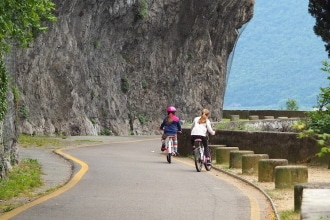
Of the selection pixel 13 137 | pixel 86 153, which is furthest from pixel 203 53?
pixel 13 137

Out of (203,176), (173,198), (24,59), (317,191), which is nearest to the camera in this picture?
(317,191)

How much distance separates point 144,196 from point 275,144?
11.1 m

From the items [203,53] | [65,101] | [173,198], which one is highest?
[203,53]

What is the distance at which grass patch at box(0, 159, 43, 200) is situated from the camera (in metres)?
17.8

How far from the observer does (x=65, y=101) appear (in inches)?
1799

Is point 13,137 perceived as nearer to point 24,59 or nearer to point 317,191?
point 317,191

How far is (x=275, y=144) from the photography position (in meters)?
27.5

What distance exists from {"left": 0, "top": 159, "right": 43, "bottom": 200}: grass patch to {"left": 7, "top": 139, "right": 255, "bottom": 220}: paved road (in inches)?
37.9

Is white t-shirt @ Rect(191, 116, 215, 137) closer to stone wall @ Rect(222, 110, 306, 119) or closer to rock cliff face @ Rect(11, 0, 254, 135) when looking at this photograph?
rock cliff face @ Rect(11, 0, 254, 135)

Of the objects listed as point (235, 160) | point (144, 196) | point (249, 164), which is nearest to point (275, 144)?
point (235, 160)

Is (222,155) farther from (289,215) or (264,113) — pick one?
(264,113)

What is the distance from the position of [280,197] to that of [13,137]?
8.46 meters

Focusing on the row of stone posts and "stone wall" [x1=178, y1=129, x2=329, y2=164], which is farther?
"stone wall" [x1=178, y1=129, x2=329, y2=164]

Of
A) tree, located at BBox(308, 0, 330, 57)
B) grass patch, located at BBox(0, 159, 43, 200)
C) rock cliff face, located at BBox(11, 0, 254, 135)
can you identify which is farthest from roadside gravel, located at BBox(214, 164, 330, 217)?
tree, located at BBox(308, 0, 330, 57)
